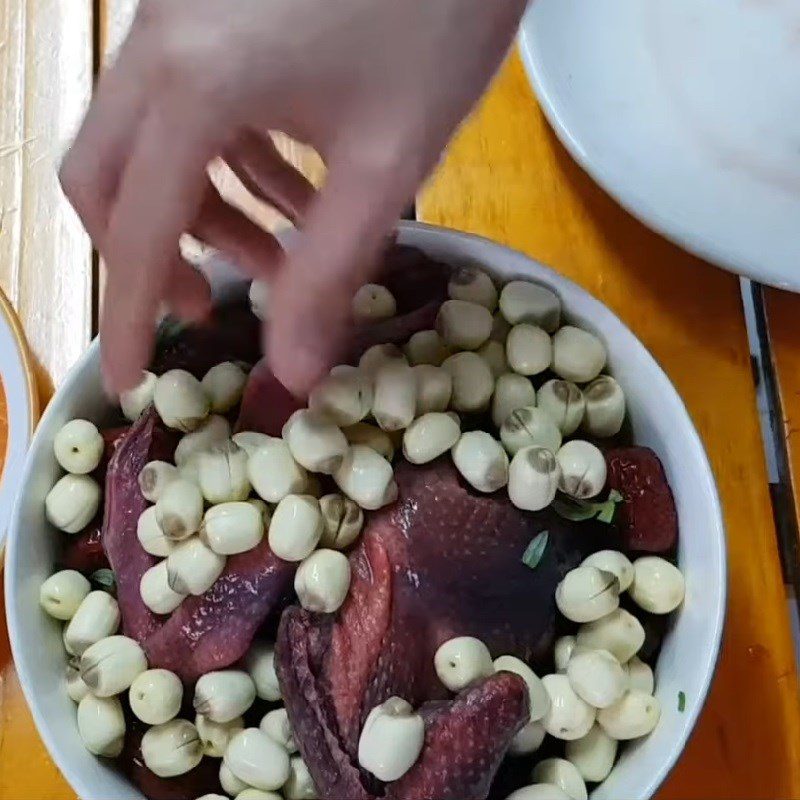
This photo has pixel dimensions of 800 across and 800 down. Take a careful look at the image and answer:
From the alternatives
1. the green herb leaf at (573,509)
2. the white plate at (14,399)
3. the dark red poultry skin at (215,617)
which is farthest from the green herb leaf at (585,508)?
the white plate at (14,399)

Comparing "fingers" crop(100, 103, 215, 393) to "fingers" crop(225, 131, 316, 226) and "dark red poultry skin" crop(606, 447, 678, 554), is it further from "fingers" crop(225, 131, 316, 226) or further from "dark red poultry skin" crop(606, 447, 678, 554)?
"dark red poultry skin" crop(606, 447, 678, 554)

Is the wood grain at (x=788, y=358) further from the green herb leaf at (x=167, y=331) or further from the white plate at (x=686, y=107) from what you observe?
the green herb leaf at (x=167, y=331)

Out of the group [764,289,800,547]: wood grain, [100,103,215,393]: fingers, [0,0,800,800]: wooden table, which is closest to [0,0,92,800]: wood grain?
[0,0,800,800]: wooden table

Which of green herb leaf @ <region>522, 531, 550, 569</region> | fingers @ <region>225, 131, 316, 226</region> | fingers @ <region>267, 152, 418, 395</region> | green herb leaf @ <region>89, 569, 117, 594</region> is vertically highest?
fingers @ <region>267, 152, 418, 395</region>

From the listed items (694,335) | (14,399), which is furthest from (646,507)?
(14,399)

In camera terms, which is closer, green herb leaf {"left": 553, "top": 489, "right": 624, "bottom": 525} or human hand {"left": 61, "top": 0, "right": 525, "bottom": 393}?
human hand {"left": 61, "top": 0, "right": 525, "bottom": 393}

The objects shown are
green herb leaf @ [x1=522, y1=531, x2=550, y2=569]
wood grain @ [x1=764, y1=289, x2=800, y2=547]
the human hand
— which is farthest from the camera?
wood grain @ [x1=764, y1=289, x2=800, y2=547]

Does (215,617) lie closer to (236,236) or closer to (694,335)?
(236,236)
